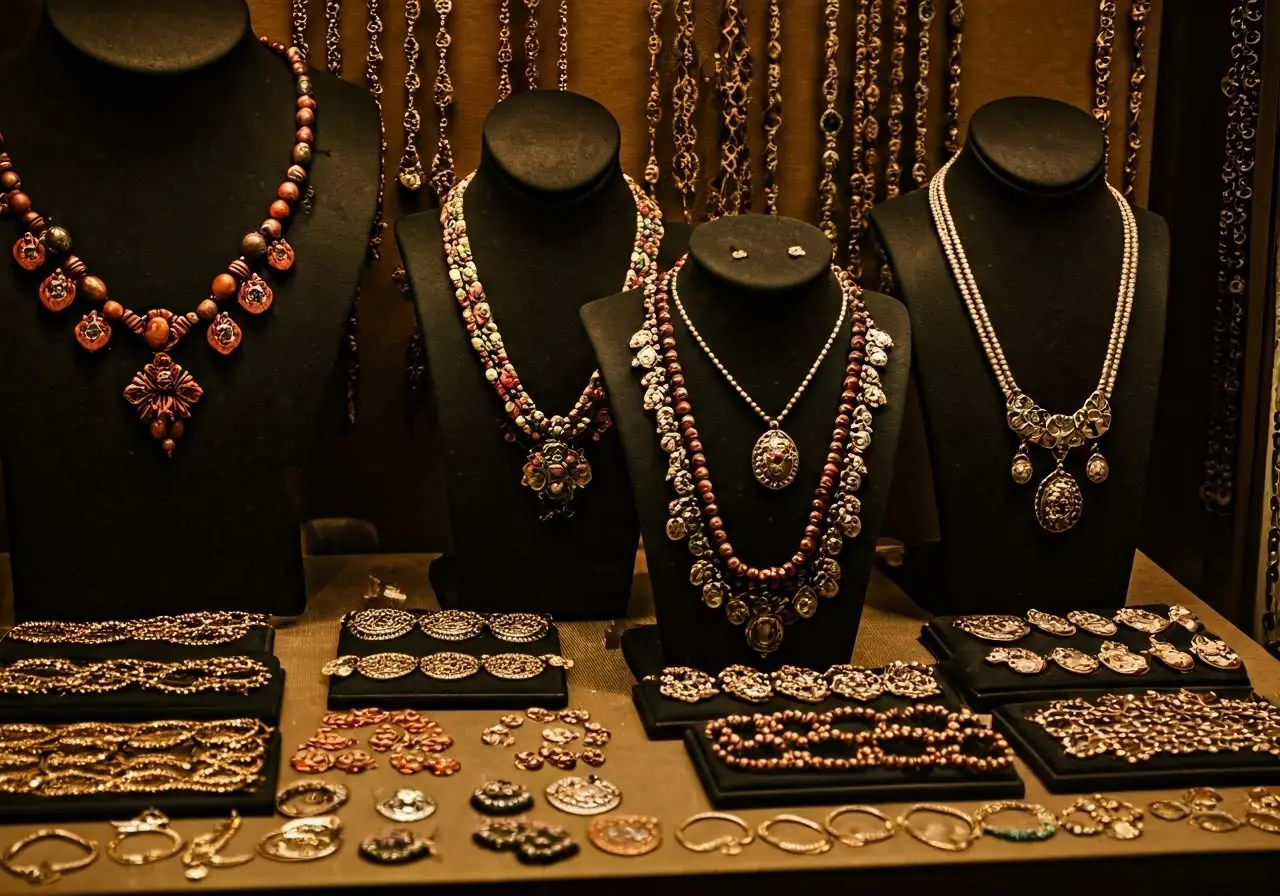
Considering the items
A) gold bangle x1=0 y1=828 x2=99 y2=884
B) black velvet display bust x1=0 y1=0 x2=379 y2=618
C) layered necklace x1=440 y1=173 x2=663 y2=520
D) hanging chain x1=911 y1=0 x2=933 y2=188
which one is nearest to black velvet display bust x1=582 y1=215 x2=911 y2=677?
layered necklace x1=440 y1=173 x2=663 y2=520

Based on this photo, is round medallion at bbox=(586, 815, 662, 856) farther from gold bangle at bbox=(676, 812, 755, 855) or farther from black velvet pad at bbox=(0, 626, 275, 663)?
black velvet pad at bbox=(0, 626, 275, 663)

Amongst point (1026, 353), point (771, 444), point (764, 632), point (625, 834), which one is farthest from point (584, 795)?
point (1026, 353)

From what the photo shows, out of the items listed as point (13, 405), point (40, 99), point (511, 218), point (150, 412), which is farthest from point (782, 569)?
point (40, 99)

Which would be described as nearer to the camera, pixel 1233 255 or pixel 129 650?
pixel 129 650

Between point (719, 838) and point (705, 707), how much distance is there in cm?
22

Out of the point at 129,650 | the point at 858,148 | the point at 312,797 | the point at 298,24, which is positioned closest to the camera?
the point at 312,797

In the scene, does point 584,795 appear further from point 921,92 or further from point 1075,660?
point 921,92

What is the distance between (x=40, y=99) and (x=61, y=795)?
2.49 feet

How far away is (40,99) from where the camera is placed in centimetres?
165

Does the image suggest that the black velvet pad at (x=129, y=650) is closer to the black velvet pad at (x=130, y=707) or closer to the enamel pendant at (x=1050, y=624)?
the black velvet pad at (x=130, y=707)

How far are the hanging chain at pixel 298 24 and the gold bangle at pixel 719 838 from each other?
1085 mm

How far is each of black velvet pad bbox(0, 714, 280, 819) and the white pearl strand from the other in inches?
36.5

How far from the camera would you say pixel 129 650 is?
158cm

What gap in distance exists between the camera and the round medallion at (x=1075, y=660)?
5.35 ft
